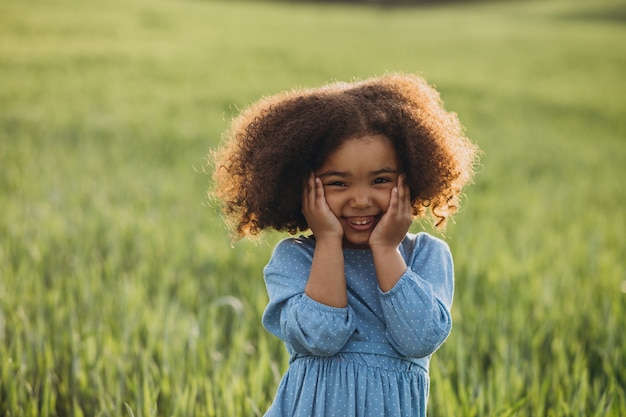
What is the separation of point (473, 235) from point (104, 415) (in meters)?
2.79

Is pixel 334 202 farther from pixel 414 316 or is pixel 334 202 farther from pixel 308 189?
pixel 414 316

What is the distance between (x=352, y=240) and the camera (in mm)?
1554

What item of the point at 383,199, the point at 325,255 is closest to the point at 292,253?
the point at 325,255

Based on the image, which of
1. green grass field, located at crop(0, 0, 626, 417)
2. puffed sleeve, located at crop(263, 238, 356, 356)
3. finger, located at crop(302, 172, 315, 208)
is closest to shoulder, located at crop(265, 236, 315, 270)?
puffed sleeve, located at crop(263, 238, 356, 356)

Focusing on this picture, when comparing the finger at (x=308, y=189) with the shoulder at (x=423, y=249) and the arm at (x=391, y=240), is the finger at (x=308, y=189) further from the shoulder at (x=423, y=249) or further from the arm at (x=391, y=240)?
the shoulder at (x=423, y=249)

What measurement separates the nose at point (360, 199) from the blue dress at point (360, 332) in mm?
137

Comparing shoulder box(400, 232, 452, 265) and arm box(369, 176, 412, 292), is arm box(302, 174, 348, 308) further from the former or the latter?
shoulder box(400, 232, 452, 265)

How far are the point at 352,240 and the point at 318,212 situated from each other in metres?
0.10

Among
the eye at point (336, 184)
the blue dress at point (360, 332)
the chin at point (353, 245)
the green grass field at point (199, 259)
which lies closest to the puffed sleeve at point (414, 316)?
the blue dress at point (360, 332)

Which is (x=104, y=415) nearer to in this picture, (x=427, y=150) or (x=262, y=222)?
(x=262, y=222)

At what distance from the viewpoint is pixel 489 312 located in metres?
2.97

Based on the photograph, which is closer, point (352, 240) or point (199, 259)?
point (352, 240)

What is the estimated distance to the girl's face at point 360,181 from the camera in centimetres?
151

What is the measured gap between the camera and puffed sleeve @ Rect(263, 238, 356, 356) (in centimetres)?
146
